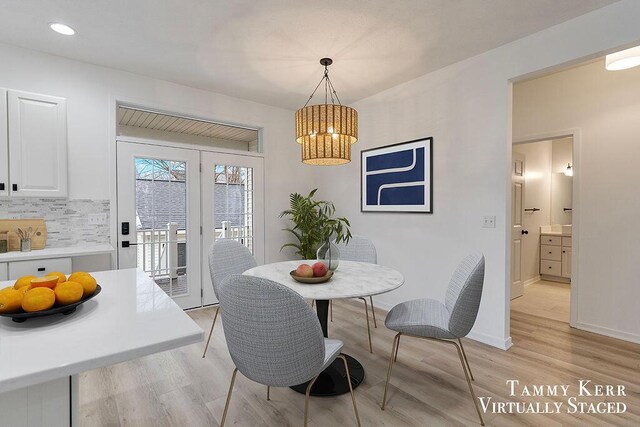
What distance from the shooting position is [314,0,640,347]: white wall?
7.77 ft

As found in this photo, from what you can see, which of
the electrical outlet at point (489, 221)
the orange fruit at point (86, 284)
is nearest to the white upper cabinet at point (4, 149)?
the orange fruit at point (86, 284)

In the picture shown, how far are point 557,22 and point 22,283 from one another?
3534 mm

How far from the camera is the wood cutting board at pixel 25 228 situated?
2.65 m

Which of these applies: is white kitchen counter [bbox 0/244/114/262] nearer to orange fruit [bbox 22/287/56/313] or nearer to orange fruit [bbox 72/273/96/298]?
orange fruit [bbox 72/273/96/298]

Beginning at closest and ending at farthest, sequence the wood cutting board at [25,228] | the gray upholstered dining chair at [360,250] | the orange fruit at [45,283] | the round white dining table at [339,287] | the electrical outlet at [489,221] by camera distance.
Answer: the orange fruit at [45,283], the round white dining table at [339,287], the wood cutting board at [25,228], the electrical outlet at [489,221], the gray upholstered dining chair at [360,250]

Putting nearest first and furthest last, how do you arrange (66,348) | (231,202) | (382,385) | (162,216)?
(66,348) < (382,385) < (162,216) < (231,202)

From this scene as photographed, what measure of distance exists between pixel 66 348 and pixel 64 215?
2.78m

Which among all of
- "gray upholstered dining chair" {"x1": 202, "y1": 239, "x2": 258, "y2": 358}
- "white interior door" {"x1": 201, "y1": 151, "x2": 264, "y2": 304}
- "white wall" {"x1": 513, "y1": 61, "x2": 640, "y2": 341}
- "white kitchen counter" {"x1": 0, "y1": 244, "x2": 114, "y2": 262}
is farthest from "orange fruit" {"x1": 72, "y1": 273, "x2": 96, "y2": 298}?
"white wall" {"x1": 513, "y1": 61, "x2": 640, "y2": 341}

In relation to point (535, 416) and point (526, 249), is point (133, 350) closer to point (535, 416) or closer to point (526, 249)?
point (535, 416)

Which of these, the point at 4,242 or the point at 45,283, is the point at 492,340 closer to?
the point at 45,283

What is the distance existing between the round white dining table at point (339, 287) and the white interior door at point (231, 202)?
63.0 inches

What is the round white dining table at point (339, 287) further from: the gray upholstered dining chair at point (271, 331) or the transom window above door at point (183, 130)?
the transom window above door at point (183, 130)

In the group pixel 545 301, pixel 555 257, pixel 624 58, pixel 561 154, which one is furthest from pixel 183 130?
pixel 561 154

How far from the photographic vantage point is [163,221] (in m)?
3.44
